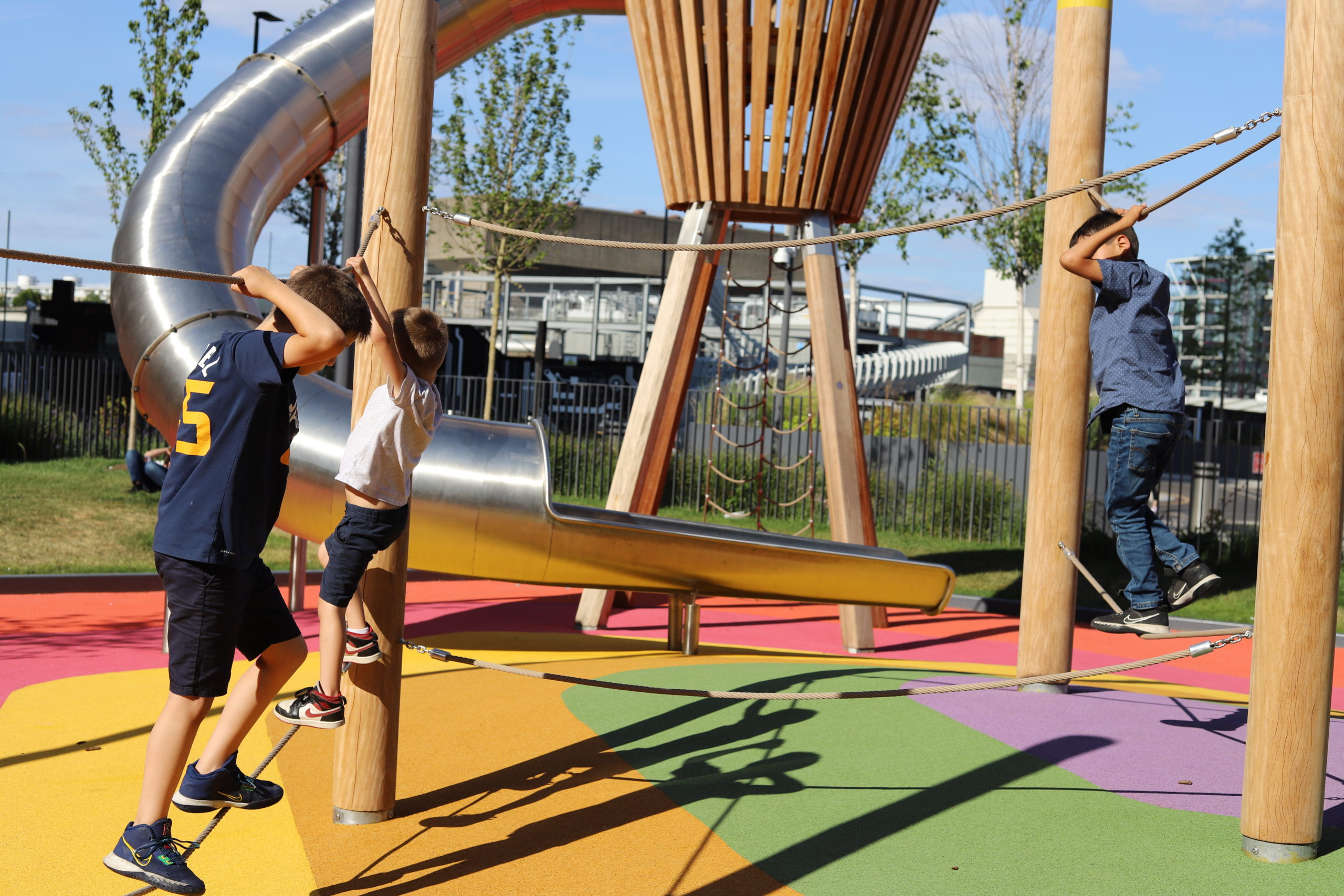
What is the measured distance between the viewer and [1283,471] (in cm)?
415

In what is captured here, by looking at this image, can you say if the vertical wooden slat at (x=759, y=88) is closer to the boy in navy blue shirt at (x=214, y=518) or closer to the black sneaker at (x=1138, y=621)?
the black sneaker at (x=1138, y=621)

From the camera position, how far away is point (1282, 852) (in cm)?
406

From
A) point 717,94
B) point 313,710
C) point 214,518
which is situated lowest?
point 313,710

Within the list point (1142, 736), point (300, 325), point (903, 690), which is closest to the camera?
point (300, 325)

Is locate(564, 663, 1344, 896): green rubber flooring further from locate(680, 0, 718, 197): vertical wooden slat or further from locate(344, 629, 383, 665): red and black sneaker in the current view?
locate(680, 0, 718, 197): vertical wooden slat

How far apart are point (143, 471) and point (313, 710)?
918 centimetres

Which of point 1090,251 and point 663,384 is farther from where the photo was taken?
point 663,384

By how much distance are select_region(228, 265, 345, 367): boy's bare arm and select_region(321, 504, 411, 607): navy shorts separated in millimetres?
975

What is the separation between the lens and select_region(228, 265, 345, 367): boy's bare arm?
330cm

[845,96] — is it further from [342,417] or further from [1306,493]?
[1306,493]

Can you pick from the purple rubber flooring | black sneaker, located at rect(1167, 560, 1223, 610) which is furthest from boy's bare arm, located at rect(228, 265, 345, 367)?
the purple rubber flooring

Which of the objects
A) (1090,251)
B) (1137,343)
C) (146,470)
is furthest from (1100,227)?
(146,470)

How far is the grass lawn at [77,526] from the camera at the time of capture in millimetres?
11102

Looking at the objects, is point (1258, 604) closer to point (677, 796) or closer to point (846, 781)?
point (846, 781)
